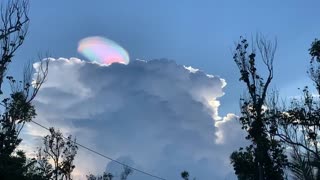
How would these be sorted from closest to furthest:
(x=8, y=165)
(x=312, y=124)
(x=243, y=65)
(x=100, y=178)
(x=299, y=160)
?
(x=312, y=124)
(x=8, y=165)
(x=243, y=65)
(x=299, y=160)
(x=100, y=178)

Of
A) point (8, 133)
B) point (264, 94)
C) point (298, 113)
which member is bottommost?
point (8, 133)

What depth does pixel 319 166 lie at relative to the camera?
73.7 feet

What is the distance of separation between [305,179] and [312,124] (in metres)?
6.00

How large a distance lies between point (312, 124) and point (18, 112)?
15.5 meters

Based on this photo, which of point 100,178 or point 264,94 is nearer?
point 264,94

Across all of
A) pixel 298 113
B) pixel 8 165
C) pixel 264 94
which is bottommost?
pixel 8 165

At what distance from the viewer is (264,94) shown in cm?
2359

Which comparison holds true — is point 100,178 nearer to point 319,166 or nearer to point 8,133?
point 8,133

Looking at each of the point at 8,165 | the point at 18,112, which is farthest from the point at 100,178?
the point at 8,165

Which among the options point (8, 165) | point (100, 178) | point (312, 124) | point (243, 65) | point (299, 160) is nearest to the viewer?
point (312, 124)

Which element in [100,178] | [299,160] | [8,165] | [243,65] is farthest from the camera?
[100,178]

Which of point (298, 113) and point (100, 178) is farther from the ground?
point (100, 178)

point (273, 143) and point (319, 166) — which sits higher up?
point (273, 143)

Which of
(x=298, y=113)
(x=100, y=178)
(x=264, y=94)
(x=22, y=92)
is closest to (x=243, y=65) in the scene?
(x=264, y=94)
